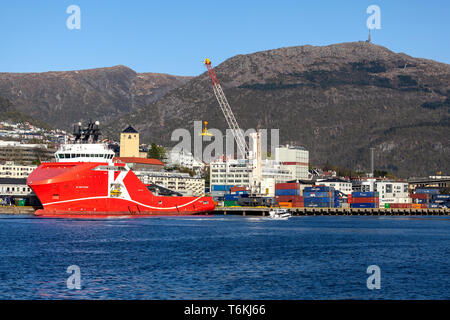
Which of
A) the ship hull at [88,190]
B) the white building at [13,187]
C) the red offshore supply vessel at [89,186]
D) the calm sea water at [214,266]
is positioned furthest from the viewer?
the white building at [13,187]

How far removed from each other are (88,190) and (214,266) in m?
70.7

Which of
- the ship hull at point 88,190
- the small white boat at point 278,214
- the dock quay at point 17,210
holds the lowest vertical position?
the small white boat at point 278,214

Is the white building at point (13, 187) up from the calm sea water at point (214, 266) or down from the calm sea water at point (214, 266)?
up

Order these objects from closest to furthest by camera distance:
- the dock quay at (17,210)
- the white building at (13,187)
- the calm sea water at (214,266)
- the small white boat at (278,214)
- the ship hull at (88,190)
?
the calm sea water at (214,266)
the ship hull at (88,190)
the dock quay at (17,210)
the small white boat at (278,214)
the white building at (13,187)

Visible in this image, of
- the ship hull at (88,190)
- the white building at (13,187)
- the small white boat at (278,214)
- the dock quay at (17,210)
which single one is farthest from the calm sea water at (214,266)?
the white building at (13,187)

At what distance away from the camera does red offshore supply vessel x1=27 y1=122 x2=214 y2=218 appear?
4550 inches

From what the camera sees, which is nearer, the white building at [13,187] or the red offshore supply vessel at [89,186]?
the red offshore supply vessel at [89,186]

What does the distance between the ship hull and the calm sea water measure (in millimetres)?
32809

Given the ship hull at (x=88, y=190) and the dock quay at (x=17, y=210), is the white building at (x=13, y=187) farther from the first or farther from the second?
the ship hull at (x=88, y=190)

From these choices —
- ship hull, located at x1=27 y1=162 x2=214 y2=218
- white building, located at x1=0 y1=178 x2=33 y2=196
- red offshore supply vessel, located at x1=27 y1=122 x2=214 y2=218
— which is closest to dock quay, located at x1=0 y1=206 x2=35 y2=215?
ship hull, located at x1=27 y1=162 x2=214 y2=218

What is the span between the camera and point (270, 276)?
4662 cm

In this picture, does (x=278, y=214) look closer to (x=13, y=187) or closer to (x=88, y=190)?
(x=88, y=190)

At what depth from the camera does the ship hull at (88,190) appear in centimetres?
11538
